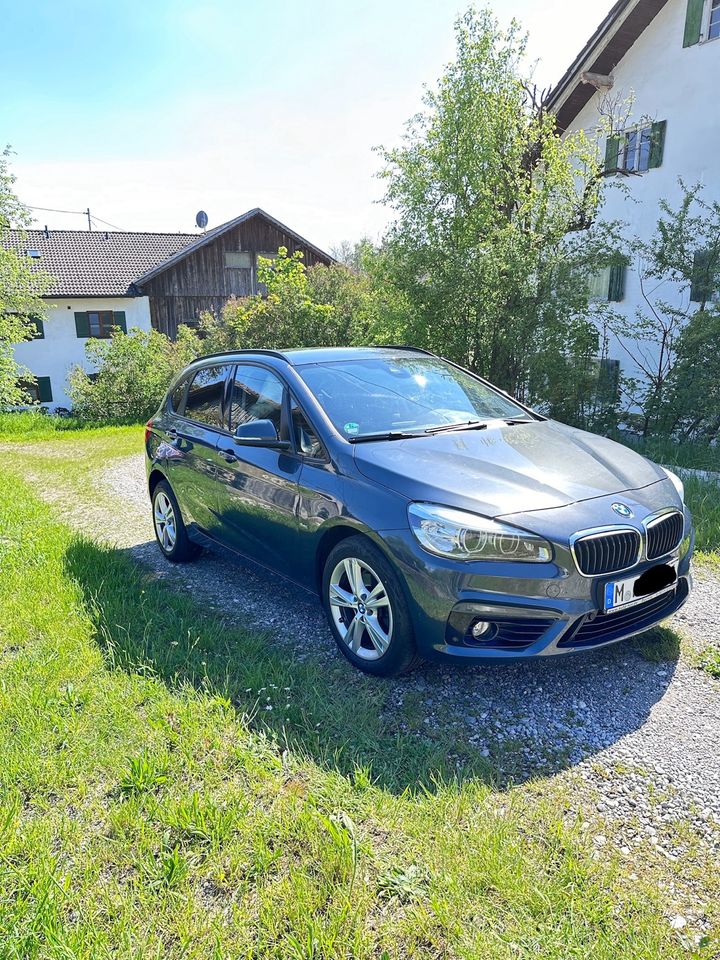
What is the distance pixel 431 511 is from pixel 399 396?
1440 mm

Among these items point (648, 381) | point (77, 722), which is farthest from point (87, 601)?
point (648, 381)

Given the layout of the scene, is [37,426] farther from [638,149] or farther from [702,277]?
[638,149]

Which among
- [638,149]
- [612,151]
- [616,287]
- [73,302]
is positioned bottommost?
[616,287]

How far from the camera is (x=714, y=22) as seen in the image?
47.9 feet

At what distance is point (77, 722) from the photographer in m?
3.38

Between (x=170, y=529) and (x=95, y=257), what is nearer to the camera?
(x=170, y=529)

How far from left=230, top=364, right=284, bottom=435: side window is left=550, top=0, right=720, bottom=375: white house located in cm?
1185

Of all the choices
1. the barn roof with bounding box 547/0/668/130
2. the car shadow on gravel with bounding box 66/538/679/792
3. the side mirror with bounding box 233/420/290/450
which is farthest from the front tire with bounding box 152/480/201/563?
the barn roof with bounding box 547/0/668/130

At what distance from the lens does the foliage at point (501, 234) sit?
10555mm

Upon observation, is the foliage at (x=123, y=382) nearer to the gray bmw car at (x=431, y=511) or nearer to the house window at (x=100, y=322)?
the house window at (x=100, y=322)

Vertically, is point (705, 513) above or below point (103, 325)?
below

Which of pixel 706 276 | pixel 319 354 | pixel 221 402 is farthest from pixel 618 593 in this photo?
pixel 706 276

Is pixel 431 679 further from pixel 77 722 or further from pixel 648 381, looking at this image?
pixel 648 381

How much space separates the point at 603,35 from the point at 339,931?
19055 millimetres
